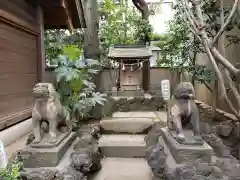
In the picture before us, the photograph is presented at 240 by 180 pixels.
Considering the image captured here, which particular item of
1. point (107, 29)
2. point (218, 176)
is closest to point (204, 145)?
point (218, 176)

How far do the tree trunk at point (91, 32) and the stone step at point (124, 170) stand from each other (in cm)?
377

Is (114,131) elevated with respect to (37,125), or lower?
lower

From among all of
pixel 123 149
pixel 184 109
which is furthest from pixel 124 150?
pixel 184 109

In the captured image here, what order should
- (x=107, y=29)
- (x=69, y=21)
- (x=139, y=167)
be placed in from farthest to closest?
1. (x=107, y=29)
2. (x=69, y=21)
3. (x=139, y=167)

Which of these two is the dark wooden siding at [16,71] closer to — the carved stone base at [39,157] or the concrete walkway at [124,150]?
the carved stone base at [39,157]

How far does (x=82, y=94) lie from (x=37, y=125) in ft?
6.91

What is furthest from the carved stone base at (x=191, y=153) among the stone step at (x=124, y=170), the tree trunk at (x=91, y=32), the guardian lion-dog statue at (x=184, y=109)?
the tree trunk at (x=91, y=32)

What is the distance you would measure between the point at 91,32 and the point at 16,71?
11.0ft

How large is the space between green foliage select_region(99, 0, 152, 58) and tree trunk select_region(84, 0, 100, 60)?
247cm

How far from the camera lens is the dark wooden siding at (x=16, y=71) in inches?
158

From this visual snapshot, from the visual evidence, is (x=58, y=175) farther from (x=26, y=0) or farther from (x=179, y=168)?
(x=26, y=0)

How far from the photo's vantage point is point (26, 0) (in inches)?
200

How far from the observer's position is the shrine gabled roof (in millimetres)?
7824

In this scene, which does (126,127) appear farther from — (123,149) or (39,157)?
(39,157)
